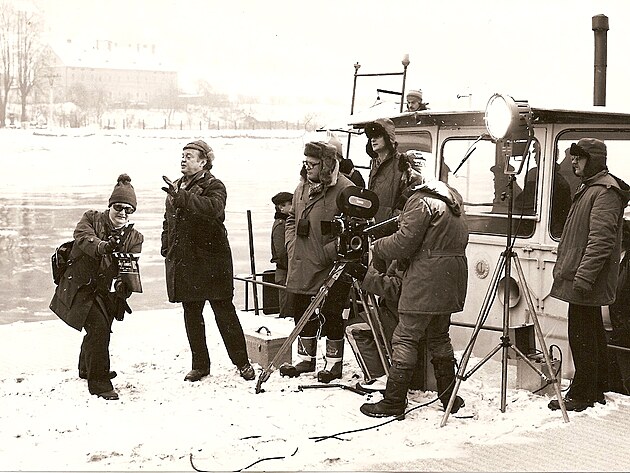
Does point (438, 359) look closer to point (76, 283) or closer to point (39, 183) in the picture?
point (76, 283)

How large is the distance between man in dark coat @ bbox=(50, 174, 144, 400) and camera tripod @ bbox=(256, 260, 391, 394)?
1200 mm

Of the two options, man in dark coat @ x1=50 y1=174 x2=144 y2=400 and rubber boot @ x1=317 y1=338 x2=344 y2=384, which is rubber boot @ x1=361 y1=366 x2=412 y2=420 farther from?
man in dark coat @ x1=50 y1=174 x2=144 y2=400

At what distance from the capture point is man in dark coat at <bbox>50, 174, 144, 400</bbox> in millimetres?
6648

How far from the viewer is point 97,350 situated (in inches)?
263

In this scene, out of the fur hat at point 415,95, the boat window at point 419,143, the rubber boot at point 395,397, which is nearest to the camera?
the rubber boot at point 395,397

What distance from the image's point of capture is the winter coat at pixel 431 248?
5988 millimetres

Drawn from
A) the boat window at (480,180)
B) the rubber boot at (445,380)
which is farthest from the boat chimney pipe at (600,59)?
the rubber boot at (445,380)

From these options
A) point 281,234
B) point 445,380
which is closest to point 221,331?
point 445,380

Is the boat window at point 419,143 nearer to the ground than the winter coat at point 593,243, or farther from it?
farther from it

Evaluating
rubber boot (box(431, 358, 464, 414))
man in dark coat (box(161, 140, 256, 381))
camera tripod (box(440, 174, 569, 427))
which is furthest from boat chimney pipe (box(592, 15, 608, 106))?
man in dark coat (box(161, 140, 256, 381))

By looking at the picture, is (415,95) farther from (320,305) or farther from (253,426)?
(253,426)

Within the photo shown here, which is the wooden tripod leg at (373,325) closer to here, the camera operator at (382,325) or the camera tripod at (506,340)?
the camera operator at (382,325)

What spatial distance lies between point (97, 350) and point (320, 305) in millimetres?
1712

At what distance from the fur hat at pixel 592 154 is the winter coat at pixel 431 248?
40.1 inches
